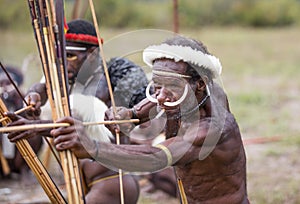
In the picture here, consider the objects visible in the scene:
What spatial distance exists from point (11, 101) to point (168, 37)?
3.22 meters

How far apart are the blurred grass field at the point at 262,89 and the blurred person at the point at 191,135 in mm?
1423

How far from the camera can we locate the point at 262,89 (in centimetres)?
1076

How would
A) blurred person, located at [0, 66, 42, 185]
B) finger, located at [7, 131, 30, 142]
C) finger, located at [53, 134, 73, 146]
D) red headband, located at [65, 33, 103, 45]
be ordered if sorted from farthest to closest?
blurred person, located at [0, 66, 42, 185] < red headband, located at [65, 33, 103, 45] < finger, located at [7, 131, 30, 142] < finger, located at [53, 134, 73, 146]

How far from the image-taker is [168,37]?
10.0ft

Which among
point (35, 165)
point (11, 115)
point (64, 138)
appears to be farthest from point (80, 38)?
point (64, 138)

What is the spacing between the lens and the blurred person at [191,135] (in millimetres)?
2648

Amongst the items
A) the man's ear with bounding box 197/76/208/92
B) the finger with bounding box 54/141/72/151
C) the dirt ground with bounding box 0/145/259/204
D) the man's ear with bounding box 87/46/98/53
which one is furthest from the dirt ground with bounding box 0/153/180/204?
the finger with bounding box 54/141/72/151

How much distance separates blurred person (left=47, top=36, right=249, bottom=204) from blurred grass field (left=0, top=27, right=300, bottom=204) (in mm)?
1423

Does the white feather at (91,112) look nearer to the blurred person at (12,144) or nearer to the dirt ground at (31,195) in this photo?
the dirt ground at (31,195)

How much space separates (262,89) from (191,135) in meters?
8.23

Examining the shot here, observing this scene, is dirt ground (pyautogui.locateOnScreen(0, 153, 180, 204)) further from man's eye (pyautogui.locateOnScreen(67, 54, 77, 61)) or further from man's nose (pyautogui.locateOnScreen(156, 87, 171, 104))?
man's nose (pyautogui.locateOnScreen(156, 87, 171, 104))

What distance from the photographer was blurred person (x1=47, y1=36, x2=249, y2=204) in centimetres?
265

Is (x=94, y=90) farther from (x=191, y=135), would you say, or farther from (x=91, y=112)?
(x=191, y=135)

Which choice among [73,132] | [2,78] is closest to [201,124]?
[73,132]
